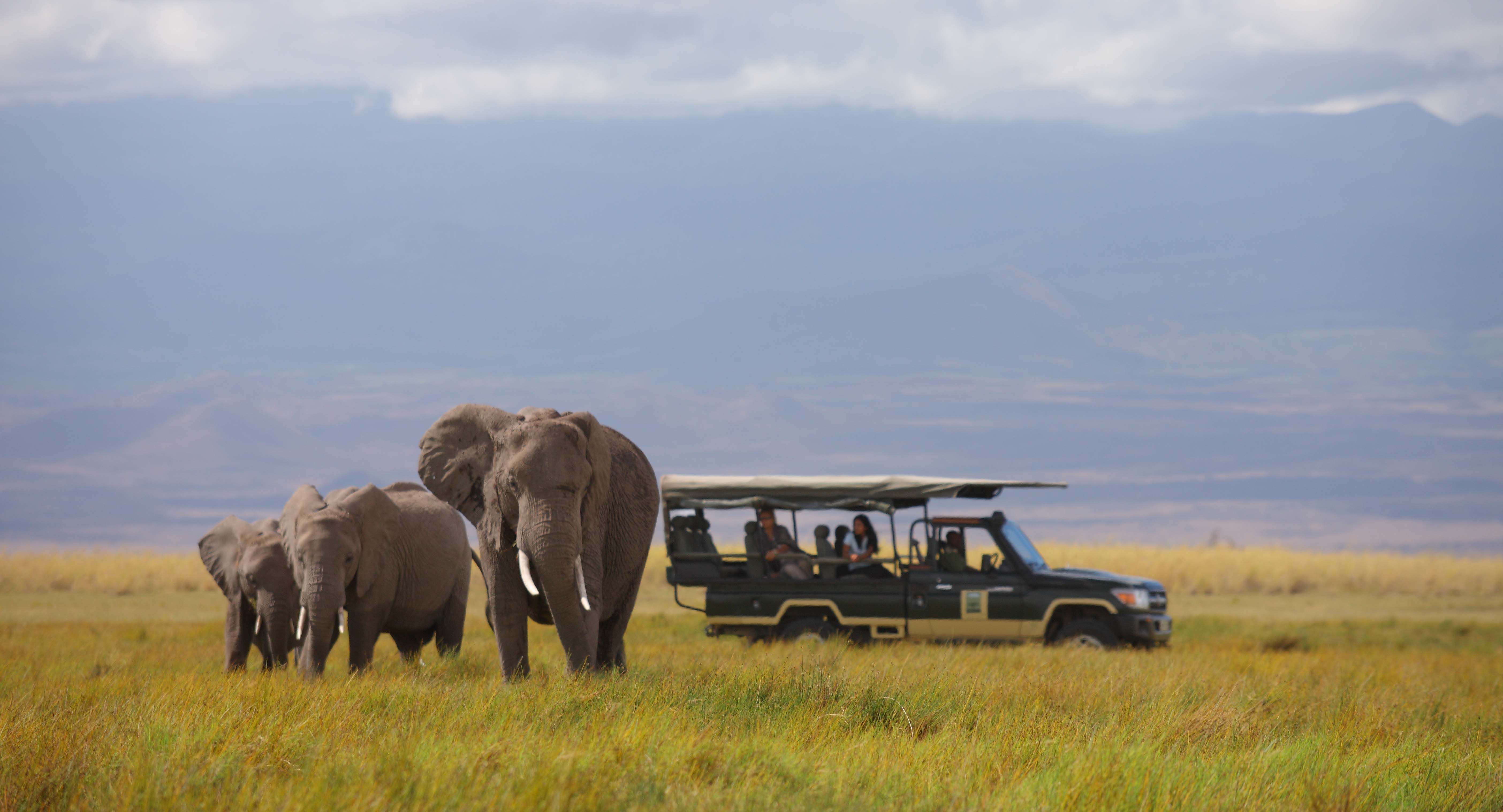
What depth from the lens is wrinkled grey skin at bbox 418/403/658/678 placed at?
9.91m

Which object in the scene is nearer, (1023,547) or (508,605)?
(508,605)

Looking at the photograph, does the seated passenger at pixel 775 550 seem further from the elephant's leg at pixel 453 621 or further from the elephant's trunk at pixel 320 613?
the elephant's trunk at pixel 320 613

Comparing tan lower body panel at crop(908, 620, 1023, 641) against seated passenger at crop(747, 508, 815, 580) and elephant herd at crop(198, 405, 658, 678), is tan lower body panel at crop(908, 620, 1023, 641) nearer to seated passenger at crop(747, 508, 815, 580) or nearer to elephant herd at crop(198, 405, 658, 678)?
seated passenger at crop(747, 508, 815, 580)

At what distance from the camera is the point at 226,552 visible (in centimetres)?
1479

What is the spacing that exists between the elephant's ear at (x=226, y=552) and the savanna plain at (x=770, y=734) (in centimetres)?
97

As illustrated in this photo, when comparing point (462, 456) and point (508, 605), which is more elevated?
point (462, 456)

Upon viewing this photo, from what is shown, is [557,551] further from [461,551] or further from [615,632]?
[461,551]

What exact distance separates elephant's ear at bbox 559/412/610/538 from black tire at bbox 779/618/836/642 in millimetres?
6940

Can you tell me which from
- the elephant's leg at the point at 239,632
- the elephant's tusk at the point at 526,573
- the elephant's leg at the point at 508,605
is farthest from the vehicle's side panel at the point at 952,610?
the elephant's tusk at the point at 526,573

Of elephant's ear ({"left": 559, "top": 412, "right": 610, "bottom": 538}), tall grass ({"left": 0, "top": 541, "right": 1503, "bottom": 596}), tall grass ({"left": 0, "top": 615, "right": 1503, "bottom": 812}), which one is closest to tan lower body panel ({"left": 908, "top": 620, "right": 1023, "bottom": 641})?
tall grass ({"left": 0, "top": 615, "right": 1503, "bottom": 812})

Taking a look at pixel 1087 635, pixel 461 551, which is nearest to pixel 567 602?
pixel 461 551

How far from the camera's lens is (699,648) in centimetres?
1797

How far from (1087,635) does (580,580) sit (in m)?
9.09

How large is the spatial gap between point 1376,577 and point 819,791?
42.0 meters
